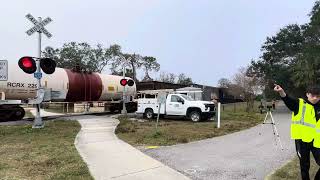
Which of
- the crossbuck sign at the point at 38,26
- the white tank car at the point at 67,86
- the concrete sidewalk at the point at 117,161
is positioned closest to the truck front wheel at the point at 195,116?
the white tank car at the point at 67,86

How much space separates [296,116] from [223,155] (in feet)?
16.6

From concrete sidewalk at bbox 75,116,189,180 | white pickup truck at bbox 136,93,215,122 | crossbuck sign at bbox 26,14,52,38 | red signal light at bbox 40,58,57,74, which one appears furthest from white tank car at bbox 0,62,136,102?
concrete sidewalk at bbox 75,116,189,180

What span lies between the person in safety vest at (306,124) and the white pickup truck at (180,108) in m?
19.2

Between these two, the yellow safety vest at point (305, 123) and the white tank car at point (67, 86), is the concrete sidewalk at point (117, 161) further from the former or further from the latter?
the white tank car at point (67, 86)

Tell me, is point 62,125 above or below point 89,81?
below

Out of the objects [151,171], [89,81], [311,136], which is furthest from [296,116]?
[89,81]

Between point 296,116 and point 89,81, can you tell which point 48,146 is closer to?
point 296,116

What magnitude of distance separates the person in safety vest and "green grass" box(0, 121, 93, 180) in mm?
3995

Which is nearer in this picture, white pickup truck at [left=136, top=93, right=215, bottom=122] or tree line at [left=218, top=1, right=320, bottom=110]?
white pickup truck at [left=136, top=93, right=215, bottom=122]

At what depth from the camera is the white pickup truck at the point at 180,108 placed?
27.3 metres

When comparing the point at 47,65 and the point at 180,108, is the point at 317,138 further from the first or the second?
the point at 180,108

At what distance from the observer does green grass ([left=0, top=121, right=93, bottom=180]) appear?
29.8 ft

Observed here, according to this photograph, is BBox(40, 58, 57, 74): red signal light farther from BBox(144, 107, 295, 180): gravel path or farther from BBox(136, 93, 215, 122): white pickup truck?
BBox(136, 93, 215, 122): white pickup truck

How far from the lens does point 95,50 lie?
3189 inches
